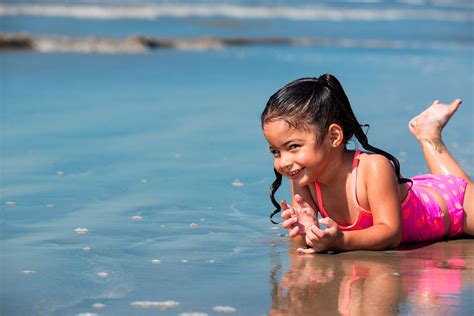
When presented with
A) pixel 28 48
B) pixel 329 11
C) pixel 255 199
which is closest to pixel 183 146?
pixel 255 199

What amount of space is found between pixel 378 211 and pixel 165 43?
39.1 feet

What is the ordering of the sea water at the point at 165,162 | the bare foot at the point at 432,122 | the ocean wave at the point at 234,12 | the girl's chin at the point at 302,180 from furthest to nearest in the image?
the ocean wave at the point at 234,12 < the bare foot at the point at 432,122 < the girl's chin at the point at 302,180 < the sea water at the point at 165,162

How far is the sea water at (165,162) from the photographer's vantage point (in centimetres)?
345

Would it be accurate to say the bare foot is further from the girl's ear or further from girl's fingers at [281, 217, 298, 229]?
girl's fingers at [281, 217, 298, 229]

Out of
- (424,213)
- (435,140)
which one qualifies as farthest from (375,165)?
(435,140)

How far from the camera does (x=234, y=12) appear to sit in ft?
90.3

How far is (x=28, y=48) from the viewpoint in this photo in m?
14.1

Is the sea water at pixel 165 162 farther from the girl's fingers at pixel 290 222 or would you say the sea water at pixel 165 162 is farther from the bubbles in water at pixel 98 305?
the girl's fingers at pixel 290 222

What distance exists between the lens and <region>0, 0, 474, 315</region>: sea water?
3.45 meters

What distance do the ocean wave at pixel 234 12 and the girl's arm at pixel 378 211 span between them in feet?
62.1

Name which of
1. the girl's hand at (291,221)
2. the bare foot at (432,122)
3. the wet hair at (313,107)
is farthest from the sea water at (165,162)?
the bare foot at (432,122)

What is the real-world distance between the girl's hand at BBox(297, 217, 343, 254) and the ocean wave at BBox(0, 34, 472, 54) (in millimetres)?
10495

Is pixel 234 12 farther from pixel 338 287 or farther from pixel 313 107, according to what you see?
pixel 338 287

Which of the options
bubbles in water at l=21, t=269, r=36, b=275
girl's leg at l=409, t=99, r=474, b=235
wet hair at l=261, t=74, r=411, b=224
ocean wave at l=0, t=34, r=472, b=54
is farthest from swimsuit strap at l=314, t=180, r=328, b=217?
ocean wave at l=0, t=34, r=472, b=54
